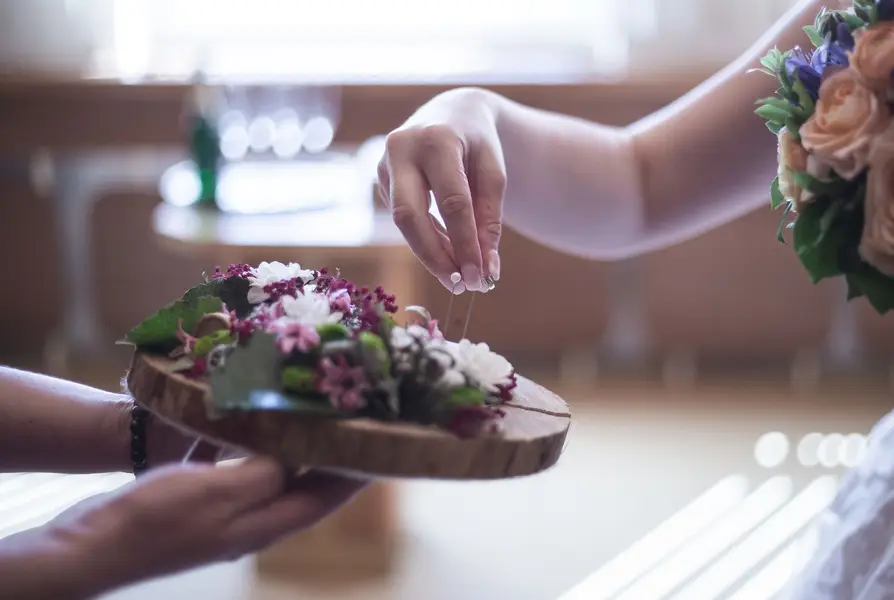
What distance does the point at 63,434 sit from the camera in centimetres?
92

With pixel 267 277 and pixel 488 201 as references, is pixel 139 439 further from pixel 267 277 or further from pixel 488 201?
pixel 488 201

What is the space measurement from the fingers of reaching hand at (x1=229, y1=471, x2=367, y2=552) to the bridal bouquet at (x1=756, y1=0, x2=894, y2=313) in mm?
378

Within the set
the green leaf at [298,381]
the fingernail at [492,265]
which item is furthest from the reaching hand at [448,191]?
the green leaf at [298,381]

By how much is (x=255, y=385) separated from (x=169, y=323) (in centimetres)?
14

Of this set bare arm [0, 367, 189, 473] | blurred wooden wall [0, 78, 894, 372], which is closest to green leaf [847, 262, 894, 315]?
bare arm [0, 367, 189, 473]

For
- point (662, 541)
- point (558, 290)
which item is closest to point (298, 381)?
point (662, 541)

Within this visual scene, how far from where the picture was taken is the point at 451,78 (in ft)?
11.0

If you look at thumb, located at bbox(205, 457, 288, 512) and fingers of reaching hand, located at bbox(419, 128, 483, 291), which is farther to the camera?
fingers of reaching hand, located at bbox(419, 128, 483, 291)

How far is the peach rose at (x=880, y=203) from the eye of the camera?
65 cm

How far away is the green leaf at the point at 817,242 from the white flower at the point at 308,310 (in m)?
0.35

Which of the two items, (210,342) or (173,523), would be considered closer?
(173,523)

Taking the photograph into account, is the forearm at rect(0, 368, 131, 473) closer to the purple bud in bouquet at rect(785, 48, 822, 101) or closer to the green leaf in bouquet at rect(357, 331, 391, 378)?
the green leaf in bouquet at rect(357, 331, 391, 378)

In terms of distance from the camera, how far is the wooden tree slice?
66cm

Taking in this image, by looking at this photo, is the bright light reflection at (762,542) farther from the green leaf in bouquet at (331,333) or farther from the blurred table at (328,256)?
the green leaf in bouquet at (331,333)
